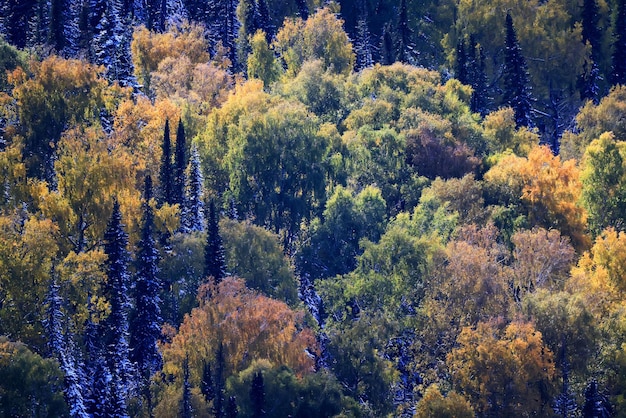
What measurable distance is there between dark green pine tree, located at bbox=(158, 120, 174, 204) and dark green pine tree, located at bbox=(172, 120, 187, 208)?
0.97 ft

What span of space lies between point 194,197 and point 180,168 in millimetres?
4549

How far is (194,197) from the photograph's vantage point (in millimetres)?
110188

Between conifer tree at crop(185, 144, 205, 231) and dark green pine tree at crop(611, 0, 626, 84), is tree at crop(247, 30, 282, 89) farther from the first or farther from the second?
dark green pine tree at crop(611, 0, 626, 84)

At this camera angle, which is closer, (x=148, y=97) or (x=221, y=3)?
(x=148, y=97)

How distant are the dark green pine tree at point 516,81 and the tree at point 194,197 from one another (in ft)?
153

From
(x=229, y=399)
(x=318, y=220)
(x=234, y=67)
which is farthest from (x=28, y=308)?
(x=234, y=67)

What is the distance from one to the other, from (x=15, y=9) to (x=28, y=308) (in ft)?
190

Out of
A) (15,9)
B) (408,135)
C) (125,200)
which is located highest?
(15,9)

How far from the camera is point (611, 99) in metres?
149

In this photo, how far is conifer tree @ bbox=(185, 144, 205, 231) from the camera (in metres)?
108

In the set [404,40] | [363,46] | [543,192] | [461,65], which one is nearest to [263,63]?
[363,46]

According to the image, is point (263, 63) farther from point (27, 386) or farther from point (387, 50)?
point (27, 386)

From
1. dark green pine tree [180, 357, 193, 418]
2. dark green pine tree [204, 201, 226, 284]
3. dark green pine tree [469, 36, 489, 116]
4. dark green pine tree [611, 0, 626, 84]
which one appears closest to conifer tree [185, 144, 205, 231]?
dark green pine tree [204, 201, 226, 284]

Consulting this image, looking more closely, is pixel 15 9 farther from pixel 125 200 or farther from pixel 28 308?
pixel 28 308
